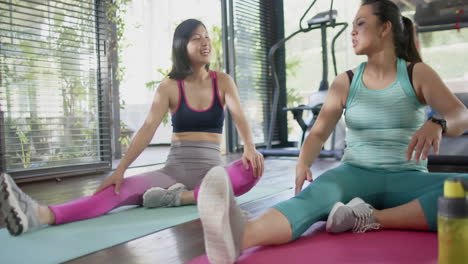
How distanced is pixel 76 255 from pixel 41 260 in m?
0.08

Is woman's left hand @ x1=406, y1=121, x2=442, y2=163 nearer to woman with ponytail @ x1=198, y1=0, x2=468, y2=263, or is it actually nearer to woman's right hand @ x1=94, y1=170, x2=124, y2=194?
woman with ponytail @ x1=198, y1=0, x2=468, y2=263

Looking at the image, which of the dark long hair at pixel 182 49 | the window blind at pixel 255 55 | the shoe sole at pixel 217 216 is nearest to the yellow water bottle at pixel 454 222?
the shoe sole at pixel 217 216

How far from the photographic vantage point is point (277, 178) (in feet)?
8.50

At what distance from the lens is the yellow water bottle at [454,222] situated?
634 millimetres

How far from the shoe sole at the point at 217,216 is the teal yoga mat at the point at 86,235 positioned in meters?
0.44

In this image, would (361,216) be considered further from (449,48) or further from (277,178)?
(449,48)

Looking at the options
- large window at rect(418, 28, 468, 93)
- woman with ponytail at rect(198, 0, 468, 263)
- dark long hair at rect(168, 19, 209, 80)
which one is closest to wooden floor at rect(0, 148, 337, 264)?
woman with ponytail at rect(198, 0, 468, 263)

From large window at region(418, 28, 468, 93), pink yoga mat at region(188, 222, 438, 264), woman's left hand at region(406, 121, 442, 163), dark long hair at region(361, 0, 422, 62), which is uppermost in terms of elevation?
large window at region(418, 28, 468, 93)

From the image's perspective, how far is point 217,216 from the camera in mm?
881

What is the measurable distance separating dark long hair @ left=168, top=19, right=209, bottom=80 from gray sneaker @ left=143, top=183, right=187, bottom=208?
0.47 metres

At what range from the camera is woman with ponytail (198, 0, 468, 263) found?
1111 mm

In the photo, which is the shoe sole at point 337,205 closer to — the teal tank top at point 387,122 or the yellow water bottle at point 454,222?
the teal tank top at point 387,122

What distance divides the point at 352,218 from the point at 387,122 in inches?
12.7

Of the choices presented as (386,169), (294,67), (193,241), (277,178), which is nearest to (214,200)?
(193,241)
